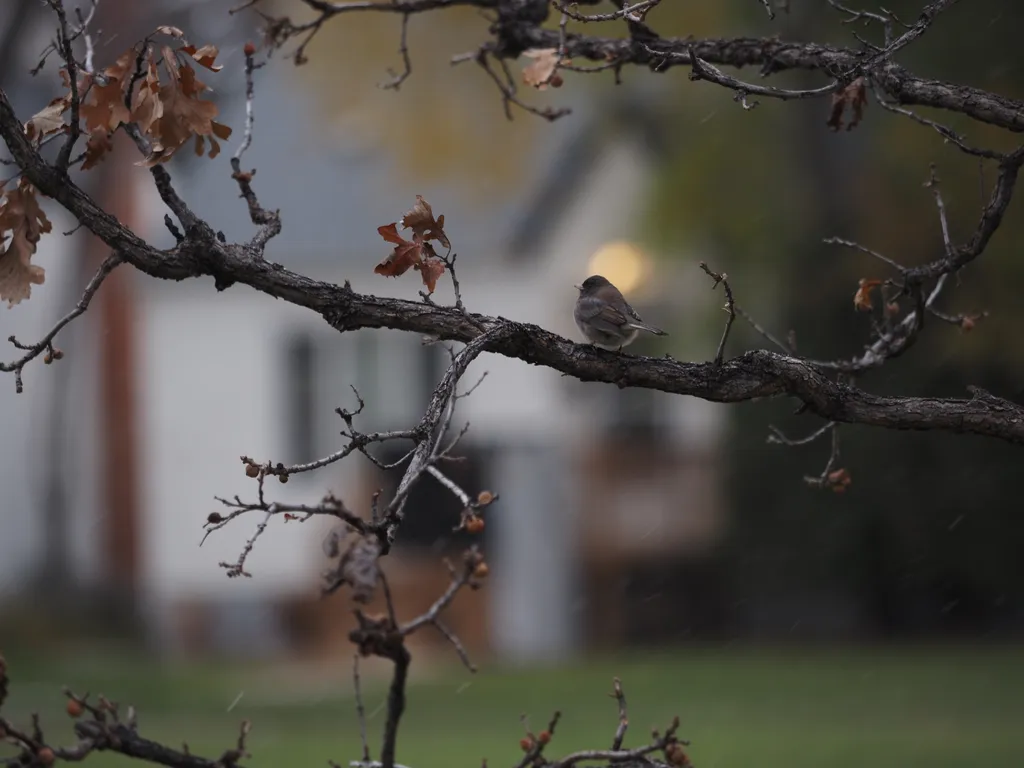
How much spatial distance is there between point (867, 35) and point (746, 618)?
6.44 meters

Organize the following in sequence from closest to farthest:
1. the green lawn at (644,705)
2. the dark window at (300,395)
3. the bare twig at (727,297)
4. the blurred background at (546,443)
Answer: the bare twig at (727,297), the green lawn at (644,705), the blurred background at (546,443), the dark window at (300,395)

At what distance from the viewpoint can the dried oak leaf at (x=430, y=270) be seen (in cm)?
312

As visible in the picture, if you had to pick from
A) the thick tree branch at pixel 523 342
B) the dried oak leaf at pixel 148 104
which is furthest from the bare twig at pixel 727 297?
the dried oak leaf at pixel 148 104

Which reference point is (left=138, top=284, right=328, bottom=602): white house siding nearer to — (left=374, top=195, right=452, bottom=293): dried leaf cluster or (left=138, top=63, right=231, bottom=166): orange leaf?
(left=138, top=63, right=231, bottom=166): orange leaf

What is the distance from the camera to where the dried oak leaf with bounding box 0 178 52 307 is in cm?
327

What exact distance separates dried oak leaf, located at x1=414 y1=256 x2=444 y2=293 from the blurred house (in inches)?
491

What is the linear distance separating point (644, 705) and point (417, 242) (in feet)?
29.3

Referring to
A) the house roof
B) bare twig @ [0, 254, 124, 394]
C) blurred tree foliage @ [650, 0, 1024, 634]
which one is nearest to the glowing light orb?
blurred tree foliage @ [650, 0, 1024, 634]

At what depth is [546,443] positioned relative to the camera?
18.0 metres

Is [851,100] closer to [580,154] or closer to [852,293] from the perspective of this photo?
[852,293]

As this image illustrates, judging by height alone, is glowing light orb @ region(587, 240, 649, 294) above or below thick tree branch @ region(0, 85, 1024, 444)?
above

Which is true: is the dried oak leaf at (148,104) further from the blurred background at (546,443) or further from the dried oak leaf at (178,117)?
the blurred background at (546,443)

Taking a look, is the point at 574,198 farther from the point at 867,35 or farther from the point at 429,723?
the point at 429,723

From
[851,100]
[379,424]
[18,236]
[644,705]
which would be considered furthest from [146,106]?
[379,424]
